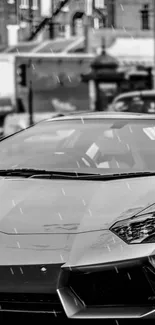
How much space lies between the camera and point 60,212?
378 centimetres

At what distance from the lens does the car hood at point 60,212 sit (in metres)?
3.51

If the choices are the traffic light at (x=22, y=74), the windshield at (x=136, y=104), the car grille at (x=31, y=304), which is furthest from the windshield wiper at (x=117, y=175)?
the traffic light at (x=22, y=74)

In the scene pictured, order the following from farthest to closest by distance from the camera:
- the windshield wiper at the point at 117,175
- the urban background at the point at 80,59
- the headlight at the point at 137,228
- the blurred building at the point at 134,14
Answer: the blurred building at the point at 134,14 → the urban background at the point at 80,59 → the windshield wiper at the point at 117,175 → the headlight at the point at 137,228

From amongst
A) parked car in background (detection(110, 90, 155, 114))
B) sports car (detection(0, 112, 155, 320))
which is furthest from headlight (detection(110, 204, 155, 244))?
parked car in background (detection(110, 90, 155, 114))

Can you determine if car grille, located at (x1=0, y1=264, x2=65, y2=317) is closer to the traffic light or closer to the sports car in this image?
the sports car

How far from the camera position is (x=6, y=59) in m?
31.3

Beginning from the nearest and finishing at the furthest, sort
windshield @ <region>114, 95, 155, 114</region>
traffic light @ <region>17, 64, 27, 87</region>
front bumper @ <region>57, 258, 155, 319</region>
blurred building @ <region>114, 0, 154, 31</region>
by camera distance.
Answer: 1. front bumper @ <region>57, 258, 155, 319</region>
2. windshield @ <region>114, 95, 155, 114</region>
3. traffic light @ <region>17, 64, 27, 87</region>
4. blurred building @ <region>114, 0, 154, 31</region>

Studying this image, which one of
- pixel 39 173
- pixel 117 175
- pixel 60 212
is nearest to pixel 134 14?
pixel 39 173

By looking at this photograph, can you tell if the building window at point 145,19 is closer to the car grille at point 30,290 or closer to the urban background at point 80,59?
the urban background at point 80,59

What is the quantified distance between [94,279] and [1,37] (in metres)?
45.2

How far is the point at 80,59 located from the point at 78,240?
30.6 meters

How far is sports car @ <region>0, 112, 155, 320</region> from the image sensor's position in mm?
3375

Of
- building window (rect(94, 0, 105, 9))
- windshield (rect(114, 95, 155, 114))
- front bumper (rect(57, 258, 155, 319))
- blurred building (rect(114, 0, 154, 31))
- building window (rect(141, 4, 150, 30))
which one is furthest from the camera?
building window (rect(141, 4, 150, 30))

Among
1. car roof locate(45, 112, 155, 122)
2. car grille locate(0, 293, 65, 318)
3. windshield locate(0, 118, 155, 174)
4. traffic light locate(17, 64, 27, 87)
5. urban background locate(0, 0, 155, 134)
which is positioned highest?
urban background locate(0, 0, 155, 134)
